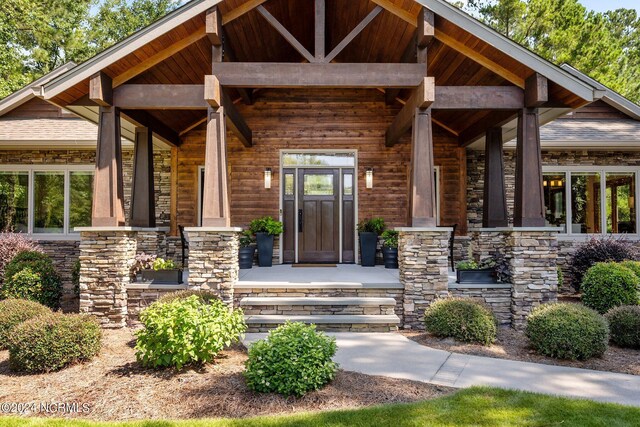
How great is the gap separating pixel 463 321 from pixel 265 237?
461 cm

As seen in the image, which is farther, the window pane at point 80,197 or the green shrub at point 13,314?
the window pane at point 80,197

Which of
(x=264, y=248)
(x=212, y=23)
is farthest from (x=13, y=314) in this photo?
(x=212, y=23)

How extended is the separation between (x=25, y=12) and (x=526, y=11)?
17063 millimetres

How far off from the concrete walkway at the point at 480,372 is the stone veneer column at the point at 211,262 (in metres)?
1.14

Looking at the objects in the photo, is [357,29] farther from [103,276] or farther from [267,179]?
[103,276]

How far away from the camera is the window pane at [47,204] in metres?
9.12

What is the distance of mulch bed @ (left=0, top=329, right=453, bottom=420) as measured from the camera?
327 centimetres

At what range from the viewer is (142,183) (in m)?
7.32

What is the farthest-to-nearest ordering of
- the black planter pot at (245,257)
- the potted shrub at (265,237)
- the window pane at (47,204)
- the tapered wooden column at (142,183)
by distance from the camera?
1. the window pane at (47,204)
2. the potted shrub at (265,237)
3. the black planter pot at (245,257)
4. the tapered wooden column at (142,183)

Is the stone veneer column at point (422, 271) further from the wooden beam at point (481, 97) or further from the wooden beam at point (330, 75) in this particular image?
the wooden beam at point (330, 75)

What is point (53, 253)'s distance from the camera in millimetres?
8914

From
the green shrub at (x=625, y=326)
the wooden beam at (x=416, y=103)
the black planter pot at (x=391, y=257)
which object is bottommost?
the green shrub at (x=625, y=326)

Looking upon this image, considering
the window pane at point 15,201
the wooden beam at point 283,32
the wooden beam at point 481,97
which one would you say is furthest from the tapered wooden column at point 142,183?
the wooden beam at point 481,97

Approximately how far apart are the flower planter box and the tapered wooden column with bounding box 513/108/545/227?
200 inches
